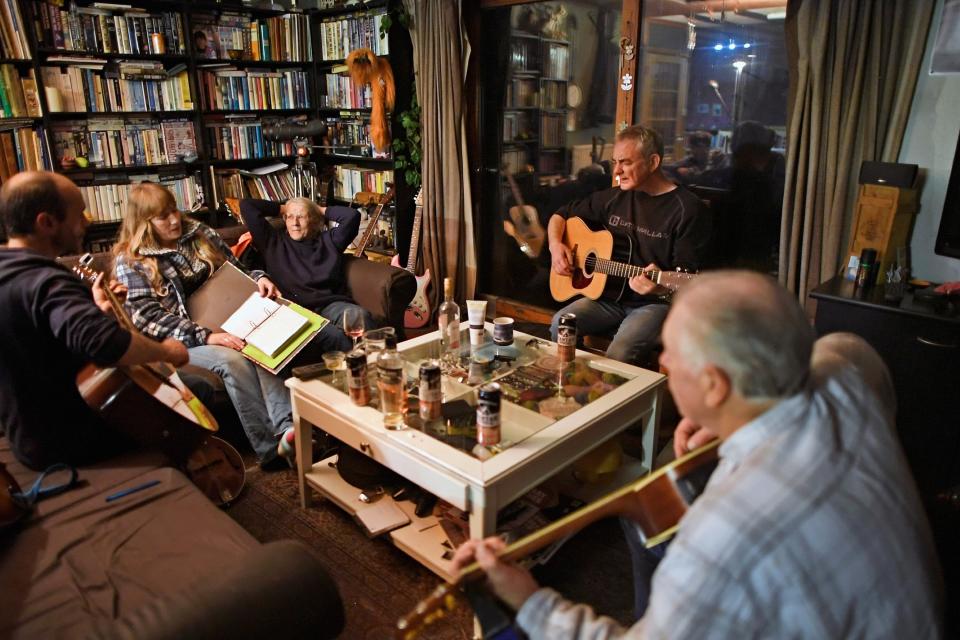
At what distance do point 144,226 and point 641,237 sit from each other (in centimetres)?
207

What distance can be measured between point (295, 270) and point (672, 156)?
1962 millimetres

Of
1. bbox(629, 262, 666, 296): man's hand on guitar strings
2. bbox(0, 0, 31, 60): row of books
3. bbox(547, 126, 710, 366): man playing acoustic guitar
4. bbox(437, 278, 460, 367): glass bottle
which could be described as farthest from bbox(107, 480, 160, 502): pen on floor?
bbox(0, 0, 31, 60): row of books

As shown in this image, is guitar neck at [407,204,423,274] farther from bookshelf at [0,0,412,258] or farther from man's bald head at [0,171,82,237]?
man's bald head at [0,171,82,237]

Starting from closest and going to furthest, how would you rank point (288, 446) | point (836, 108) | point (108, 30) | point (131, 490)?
1. point (131, 490)
2. point (288, 446)
3. point (836, 108)
4. point (108, 30)

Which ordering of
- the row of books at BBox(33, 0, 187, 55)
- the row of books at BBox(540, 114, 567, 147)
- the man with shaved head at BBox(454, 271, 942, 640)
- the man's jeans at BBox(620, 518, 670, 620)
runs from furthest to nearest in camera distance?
the row of books at BBox(540, 114, 567, 147), the row of books at BBox(33, 0, 187, 55), the man's jeans at BBox(620, 518, 670, 620), the man with shaved head at BBox(454, 271, 942, 640)

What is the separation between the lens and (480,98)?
3.97 metres

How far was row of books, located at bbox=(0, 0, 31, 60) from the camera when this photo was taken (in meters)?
3.11

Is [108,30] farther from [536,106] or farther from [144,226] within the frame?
[536,106]

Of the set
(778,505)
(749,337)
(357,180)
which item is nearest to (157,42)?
(357,180)

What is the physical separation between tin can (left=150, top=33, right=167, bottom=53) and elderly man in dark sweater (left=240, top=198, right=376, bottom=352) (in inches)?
49.3

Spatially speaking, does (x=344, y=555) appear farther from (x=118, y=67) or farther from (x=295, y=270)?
(x=118, y=67)

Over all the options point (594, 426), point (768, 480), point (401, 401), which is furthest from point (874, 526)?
point (401, 401)

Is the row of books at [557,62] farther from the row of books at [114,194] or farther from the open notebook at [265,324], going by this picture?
the row of books at [114,194]

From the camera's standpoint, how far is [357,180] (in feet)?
14.4
